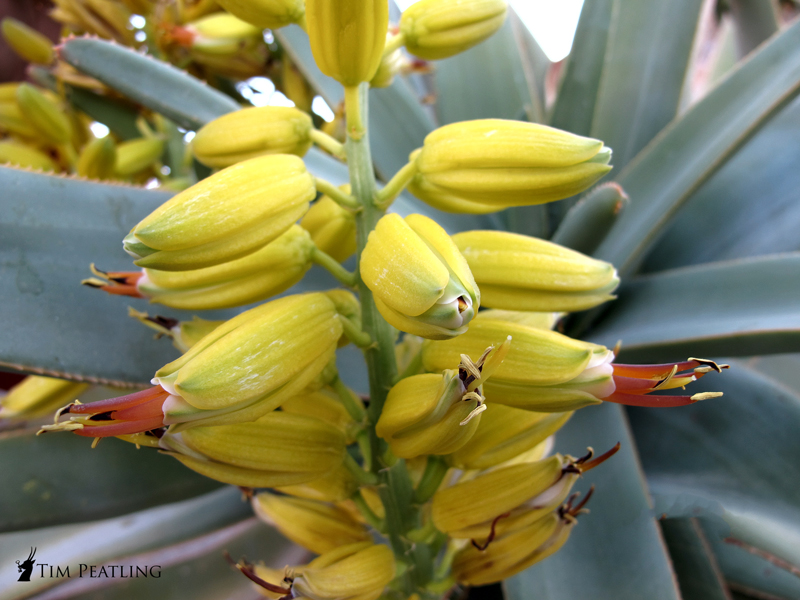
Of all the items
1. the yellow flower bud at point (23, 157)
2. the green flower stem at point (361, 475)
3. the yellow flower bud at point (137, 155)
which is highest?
the yellow flower bud at point (23, 157)

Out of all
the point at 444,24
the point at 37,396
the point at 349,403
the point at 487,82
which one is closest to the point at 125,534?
the point at 37,396

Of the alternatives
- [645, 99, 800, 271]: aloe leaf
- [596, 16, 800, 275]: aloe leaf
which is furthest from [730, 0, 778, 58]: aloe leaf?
[596, 16, 800, 275]: aloe leaf

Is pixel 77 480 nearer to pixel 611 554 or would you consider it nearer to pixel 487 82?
pixel 611 554

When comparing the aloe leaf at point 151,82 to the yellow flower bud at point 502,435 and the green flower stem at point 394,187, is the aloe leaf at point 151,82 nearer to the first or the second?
the green flower stem at point 394,187

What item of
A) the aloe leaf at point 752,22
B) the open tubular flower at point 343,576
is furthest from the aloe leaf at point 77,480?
the aloe leaf at point 752,22

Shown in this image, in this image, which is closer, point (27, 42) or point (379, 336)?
point (379, 336)

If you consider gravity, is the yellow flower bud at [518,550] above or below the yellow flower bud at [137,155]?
below

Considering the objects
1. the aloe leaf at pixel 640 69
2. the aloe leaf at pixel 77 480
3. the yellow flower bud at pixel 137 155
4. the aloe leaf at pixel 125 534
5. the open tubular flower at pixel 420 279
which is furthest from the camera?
the yellow flower bud at pixel 137 155
